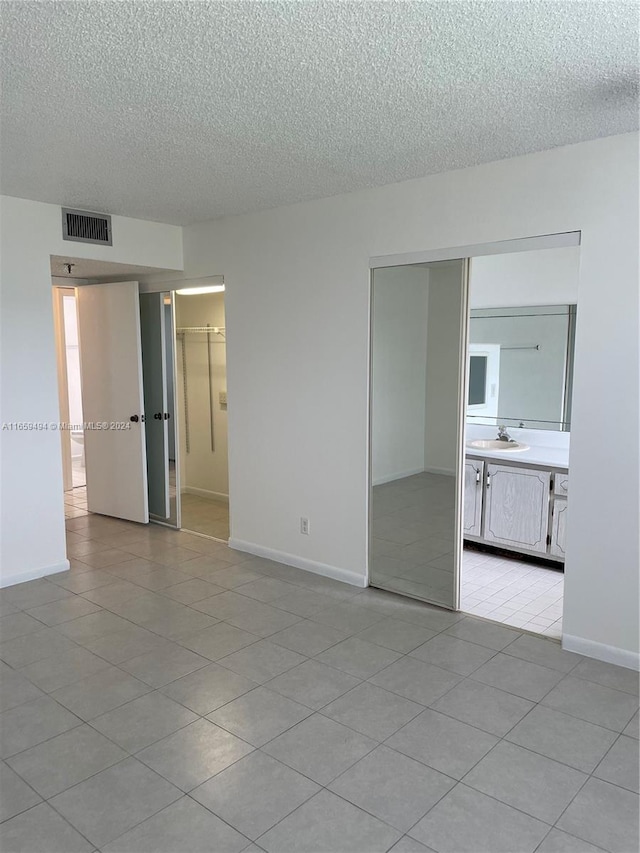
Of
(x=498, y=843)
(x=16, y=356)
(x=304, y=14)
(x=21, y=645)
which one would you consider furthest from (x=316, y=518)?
(x=304, y=14)

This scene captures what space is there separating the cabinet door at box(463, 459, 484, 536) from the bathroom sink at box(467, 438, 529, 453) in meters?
0.11

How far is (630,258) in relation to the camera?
2.91 m

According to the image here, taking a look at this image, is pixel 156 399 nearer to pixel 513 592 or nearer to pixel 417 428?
pixel 417 428

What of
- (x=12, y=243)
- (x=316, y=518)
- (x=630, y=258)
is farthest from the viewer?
(x=316, y=518)

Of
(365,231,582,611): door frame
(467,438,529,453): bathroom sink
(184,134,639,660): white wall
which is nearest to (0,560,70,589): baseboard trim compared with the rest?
(184,134,639,660): white wall

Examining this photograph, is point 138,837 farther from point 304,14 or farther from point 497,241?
point 497,241

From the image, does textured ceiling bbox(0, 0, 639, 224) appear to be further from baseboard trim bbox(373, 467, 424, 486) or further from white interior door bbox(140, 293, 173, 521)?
white interior door bbox(140, 293, 173, 521)

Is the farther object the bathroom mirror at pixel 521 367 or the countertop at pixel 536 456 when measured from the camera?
the countertop at pixel 536 456

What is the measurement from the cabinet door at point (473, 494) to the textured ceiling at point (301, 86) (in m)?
2.14

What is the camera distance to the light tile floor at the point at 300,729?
81.8 inches

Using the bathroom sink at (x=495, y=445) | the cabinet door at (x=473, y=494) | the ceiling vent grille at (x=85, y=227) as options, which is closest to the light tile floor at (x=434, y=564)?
the cabinet door at (x=473, y=494)

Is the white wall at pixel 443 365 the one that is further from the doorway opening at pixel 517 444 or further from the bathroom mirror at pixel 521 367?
the bathroom mirror at pixel 521 367

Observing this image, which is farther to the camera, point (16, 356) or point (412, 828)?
point (16, 356)

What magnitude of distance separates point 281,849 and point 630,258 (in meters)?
2.79
